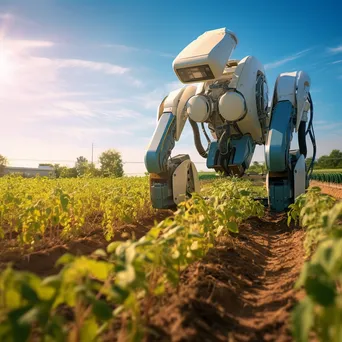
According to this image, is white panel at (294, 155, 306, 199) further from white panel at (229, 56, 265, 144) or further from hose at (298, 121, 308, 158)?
white panel at (229, 56, 265, 144)

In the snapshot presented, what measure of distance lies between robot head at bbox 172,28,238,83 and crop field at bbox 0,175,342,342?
204cm

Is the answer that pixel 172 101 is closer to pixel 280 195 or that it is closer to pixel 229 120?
pixel 229 120

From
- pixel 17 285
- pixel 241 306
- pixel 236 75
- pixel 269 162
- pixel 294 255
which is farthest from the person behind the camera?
pixel 236 75

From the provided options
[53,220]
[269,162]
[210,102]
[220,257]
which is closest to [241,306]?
[220,257]

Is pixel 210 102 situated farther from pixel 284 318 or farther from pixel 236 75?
pixel 284 318

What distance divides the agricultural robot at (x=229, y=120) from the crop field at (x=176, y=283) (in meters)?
0.98

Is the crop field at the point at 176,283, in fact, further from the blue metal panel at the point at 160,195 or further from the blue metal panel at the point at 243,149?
the blue metal panel at the point at 243,149

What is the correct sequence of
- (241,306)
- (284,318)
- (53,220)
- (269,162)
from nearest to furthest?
(284,318), (241,306), (53,220), (269,162)

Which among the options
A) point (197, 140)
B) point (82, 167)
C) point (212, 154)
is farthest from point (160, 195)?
point (82, 167)

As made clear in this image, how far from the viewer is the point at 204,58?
5.34m

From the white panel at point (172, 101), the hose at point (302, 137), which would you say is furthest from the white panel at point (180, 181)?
the hose at point (302, 137)

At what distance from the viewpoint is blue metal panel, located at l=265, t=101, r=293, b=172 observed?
504 cm

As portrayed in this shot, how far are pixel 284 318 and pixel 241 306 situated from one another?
1.47ft

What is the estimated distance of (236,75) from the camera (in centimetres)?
588
